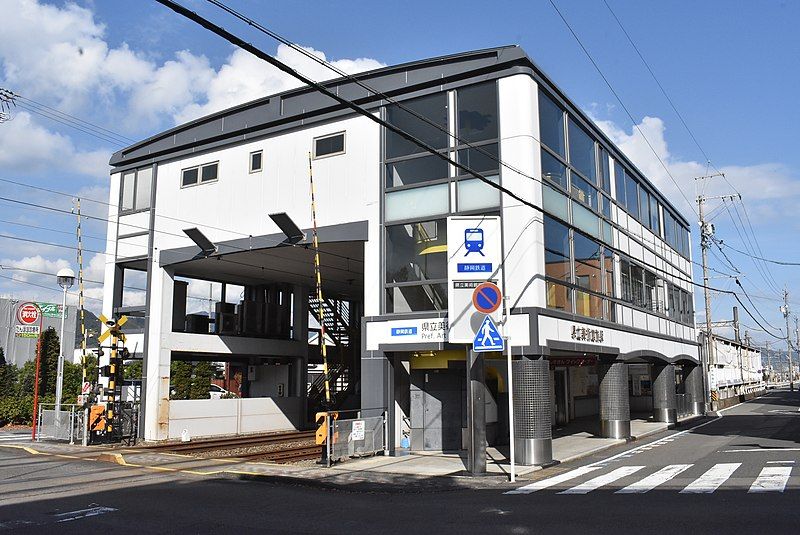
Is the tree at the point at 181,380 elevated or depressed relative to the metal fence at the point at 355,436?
elevated

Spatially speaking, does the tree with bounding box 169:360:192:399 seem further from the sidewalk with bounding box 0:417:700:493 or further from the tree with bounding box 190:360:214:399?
the sidewalk with bounding box 0:417:700:493

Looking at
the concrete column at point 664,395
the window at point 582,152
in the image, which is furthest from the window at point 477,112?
the concrete column at point 664,395

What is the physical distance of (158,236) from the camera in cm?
2544

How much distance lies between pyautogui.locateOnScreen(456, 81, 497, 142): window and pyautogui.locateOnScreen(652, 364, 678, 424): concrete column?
17140 mm

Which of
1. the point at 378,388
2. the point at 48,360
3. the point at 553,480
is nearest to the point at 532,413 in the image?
the point at 553,480

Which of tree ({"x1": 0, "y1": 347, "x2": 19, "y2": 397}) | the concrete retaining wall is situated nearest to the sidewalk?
the concrete retaining wall

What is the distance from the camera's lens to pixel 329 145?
70.5ft

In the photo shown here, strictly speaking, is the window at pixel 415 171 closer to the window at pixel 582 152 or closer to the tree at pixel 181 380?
the window at pixel 582 152

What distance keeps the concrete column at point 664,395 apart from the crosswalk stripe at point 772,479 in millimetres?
16563

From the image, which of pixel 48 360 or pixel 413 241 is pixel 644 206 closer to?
pixel 413 241

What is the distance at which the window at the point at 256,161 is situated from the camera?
23000 mm

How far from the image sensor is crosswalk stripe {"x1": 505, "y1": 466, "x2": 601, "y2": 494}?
42.5ft

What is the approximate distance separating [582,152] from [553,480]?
38.4ft

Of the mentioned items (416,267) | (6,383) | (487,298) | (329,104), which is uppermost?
(329,104)
